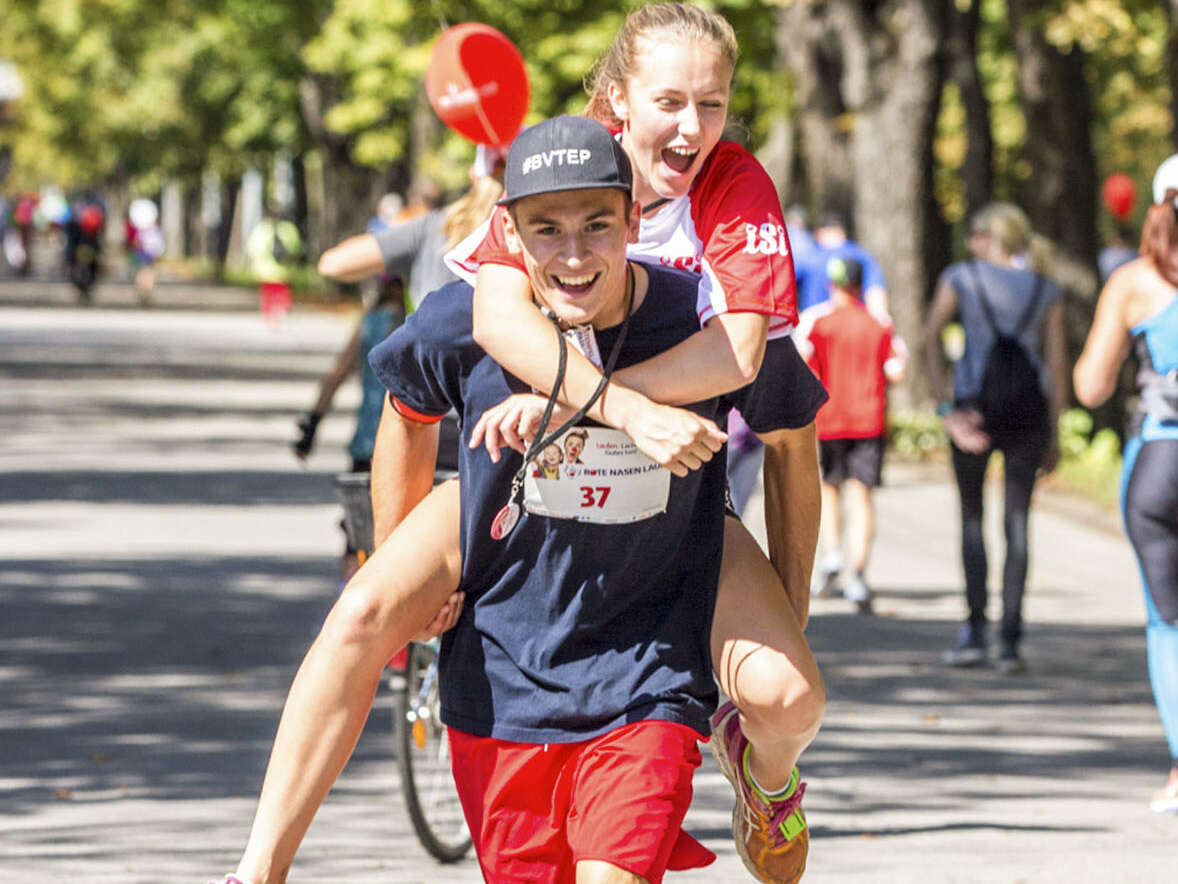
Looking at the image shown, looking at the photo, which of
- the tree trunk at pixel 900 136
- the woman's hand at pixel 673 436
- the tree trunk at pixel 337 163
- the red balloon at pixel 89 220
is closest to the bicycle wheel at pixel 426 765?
the woman's hand at pixel 673 436

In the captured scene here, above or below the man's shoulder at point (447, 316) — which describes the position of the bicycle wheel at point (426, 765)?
below

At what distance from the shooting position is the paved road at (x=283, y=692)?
6910 mm

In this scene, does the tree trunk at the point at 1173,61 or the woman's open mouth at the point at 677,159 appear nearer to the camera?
the woman's open mouth at the point at 677,159

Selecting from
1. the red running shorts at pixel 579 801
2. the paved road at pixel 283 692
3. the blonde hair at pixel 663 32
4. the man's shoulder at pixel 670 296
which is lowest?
the paved road at pixel 283 692

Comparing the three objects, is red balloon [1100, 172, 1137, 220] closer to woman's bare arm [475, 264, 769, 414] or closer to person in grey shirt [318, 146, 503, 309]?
person in grey shirt [318, 146, 503, 309]

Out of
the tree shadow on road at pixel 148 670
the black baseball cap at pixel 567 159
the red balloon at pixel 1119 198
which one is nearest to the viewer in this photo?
the black baseball cap at pixel 567 159

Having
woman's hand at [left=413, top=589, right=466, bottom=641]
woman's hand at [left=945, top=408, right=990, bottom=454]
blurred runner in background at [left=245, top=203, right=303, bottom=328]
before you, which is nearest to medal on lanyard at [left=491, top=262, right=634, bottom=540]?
woman's hand at [left=413, top=589, right=466, bottom=641]

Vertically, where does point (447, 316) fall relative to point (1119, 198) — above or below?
above

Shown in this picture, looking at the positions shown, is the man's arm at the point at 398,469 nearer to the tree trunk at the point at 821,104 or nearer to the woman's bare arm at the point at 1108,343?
the woman's bare arm at the point at 1108,343

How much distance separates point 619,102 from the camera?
177 inches

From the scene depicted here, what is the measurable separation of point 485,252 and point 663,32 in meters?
0.52

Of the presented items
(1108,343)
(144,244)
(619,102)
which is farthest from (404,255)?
(144,244)

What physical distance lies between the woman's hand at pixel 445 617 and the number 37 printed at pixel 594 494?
1.11 ft

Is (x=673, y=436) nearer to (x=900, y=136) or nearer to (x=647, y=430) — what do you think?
(x=647, y=430)
